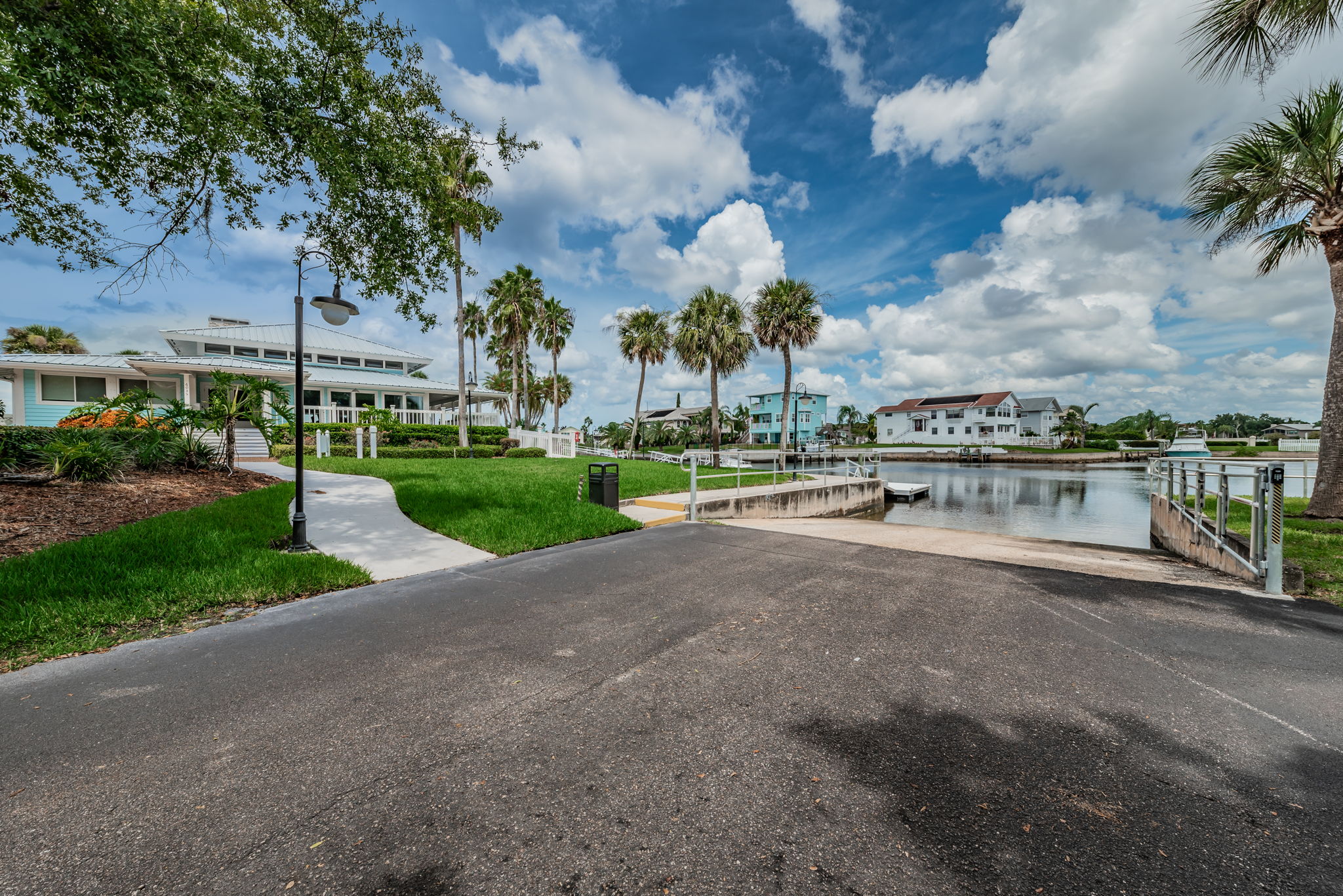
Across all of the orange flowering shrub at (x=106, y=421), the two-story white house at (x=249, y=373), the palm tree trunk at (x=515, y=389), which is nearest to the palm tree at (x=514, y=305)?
the palm tree trunk at (x=515, y=389)

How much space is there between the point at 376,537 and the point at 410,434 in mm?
17697

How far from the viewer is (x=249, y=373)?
22641mm

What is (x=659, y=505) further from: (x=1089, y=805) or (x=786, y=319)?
(x=786, y=319)

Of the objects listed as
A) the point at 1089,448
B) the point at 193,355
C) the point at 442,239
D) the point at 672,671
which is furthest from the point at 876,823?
the point at 1089,448

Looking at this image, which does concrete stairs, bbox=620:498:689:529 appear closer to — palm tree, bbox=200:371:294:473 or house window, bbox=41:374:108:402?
palm tree, bbox=200:371:294:473

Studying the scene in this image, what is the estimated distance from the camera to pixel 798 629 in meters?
4.41

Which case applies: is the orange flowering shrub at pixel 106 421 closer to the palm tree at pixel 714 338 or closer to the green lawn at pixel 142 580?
the green lawn at pixel 142 580

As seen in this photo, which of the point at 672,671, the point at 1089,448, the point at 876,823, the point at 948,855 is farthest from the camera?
the point at 1089,448

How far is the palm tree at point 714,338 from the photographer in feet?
101

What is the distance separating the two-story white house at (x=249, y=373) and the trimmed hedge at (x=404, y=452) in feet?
8.47

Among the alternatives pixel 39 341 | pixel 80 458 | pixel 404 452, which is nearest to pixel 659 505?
pixel 80 458

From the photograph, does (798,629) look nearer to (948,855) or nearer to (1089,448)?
(948,855)

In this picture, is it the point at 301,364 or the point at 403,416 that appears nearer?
the point at 301,364

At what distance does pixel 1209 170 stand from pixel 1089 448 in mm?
73858
